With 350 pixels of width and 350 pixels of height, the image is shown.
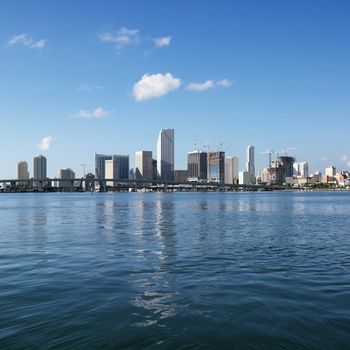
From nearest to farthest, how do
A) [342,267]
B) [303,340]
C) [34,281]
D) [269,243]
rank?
[303,340], [34,281], [342,267], [269,243]

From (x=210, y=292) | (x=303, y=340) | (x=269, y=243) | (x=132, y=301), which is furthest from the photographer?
(x=269, y=243)

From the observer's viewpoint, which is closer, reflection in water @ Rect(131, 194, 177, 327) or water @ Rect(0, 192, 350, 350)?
water @ Rect(0, 192, 350, 350)

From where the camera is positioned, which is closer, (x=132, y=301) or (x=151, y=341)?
(x=151, y=341)

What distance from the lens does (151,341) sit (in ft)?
35.3

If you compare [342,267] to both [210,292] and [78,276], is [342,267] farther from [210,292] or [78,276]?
[78,276]

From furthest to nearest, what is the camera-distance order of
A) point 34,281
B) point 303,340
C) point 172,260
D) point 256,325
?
point 172,260 < point 34,281 < point 256,325 < point 303,340

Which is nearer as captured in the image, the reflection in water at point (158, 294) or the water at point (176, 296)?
the water at point (176, 296)

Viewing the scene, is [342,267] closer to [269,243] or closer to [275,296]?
[275,296]

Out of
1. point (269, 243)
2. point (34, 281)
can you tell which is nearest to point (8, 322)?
point (34, 281)

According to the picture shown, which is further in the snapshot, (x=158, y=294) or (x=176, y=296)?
(x=158, y=294)

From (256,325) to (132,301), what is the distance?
15.2ft

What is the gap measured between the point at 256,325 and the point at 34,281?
34.5 ft

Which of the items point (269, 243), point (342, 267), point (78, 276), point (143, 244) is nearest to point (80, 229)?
point (143, 244)

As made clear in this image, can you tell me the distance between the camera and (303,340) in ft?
35.3
